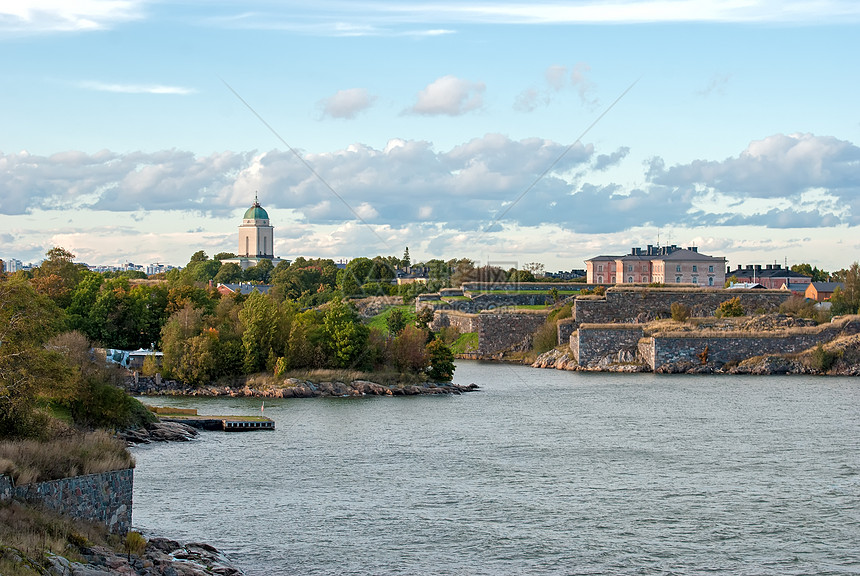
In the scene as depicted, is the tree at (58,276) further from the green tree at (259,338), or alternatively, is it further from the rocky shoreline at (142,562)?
the rocky shoreline at (142,562)

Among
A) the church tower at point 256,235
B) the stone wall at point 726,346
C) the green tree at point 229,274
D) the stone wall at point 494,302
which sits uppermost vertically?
the church tower at point 256,235

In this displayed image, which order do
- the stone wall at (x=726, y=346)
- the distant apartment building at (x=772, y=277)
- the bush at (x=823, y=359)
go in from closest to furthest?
the bush at (x=823, y=359) → the stone wall at (x=726, y=346) → the distant apartment building at (x=772, y=277)

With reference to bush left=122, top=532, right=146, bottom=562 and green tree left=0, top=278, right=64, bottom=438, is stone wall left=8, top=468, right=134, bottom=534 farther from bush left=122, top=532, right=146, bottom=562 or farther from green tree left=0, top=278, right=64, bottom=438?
green tree left=0, top=278, right=64, bottom=438

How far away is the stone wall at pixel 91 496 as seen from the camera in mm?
14272

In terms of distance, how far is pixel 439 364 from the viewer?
4419 centimetres

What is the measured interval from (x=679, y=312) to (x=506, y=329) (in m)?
11.5

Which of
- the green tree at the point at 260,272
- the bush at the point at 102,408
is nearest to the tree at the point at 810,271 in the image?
the green tree at the point at 260,272

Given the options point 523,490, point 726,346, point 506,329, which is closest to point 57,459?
point 523,490

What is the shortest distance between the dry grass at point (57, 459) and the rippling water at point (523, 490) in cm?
191

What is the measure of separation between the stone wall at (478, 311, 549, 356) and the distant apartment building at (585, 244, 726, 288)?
41.2ft

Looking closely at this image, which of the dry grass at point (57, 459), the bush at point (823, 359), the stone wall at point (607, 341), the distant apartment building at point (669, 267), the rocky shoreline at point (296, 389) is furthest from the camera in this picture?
the distant apartment building at point (669, 267)

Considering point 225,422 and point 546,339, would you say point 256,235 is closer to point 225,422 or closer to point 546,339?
point 546,339

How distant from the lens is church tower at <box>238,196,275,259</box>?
13638 cm

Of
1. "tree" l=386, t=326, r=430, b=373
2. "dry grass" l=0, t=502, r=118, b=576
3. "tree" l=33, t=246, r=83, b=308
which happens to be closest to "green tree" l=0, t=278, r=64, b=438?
"dry grass" l=0, t=502, r=118, b=576
